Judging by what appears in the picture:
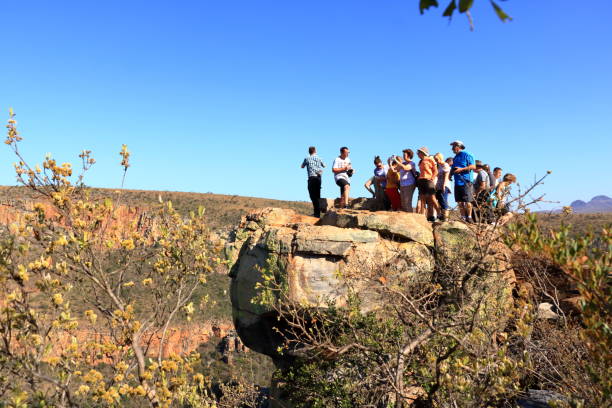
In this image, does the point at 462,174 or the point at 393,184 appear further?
the point at 393,184

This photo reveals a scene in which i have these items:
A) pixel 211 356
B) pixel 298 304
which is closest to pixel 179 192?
pixel 211 356

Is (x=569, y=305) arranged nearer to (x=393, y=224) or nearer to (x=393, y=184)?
(x=393, y=224)

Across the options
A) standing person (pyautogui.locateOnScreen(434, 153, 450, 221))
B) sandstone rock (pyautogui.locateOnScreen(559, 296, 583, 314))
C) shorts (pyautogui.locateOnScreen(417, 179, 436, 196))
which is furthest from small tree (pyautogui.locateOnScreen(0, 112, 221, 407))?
sandstone rock (pyautogui.locateOnScreen(559, 296, 583, 314))

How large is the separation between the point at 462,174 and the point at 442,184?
1271 millimetres

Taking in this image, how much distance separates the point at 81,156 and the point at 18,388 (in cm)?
293

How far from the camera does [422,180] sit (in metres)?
11.6

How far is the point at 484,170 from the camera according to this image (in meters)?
11.3

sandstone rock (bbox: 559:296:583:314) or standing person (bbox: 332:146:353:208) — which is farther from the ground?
standing person (bbox: 332:146:353:208)

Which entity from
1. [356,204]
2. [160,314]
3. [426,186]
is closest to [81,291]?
[160,314]

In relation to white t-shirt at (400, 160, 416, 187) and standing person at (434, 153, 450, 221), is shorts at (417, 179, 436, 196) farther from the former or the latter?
standing person at (434, 153, 450, 221)

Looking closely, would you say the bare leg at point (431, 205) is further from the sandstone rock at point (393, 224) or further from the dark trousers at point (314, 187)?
the dark trousers at point (314, 187)

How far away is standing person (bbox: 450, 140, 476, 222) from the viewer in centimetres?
1095

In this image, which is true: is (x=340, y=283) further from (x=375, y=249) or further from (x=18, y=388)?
(x=18, y=388)

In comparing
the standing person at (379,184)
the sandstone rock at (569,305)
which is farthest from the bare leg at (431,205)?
the sandstone rock at (569,305)
